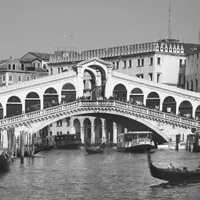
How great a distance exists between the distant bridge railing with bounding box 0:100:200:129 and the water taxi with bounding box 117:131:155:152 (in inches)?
73.1

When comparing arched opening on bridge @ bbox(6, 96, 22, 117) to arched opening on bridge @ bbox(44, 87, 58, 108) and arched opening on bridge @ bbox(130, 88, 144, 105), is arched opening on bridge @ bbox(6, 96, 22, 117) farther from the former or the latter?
arched opening on bridge @ bbox(130, 88, 144, 105)

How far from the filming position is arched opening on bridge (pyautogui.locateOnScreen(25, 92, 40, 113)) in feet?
216

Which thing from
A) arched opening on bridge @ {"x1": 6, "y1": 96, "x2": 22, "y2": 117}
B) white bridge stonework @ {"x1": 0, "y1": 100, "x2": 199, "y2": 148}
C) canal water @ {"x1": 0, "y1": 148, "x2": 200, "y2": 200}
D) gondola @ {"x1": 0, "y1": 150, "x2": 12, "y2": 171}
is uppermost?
arched opening on bridge @ {"x1": 6, "y1": 96, "x2": 22, "y2": 117}

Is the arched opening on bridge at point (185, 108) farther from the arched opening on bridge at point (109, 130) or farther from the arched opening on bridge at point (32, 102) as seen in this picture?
the arched opening on bridge at point (109, 130)

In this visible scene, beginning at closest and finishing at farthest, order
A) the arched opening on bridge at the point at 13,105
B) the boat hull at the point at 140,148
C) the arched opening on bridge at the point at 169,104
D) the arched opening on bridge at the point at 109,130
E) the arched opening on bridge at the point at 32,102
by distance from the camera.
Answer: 1. the boat hull at the point at 140,148
2. the arched opening on bridge at the point at 13,105
3. the arched opening on bridge at the point at 32,102
4. the arched opening on bridge at the point at 169,104
5. the arched opening on bridge at the point at 109,130

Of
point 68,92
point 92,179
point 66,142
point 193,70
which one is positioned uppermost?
point 193,70

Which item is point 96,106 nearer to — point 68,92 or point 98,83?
point 68,92

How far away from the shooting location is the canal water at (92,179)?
40.8m

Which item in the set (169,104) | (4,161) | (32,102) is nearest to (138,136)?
(169,104)

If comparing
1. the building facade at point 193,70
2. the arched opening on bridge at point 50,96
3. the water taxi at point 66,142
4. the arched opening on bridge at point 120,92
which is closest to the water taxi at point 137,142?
the arched opening on bridge at point 120,92

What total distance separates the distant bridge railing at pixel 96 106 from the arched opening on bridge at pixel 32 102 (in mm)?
2918

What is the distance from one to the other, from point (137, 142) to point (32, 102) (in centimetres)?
823

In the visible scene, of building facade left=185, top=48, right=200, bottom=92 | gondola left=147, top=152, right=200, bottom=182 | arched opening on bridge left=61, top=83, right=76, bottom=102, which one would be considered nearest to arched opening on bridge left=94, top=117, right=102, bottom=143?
building facade left=185, top=48, right=200, bottom=92

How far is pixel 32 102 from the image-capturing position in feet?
217
